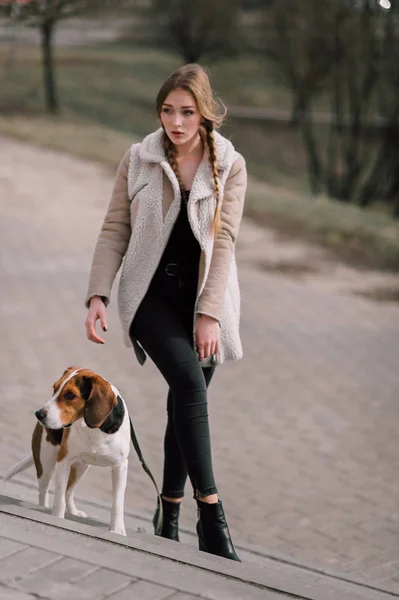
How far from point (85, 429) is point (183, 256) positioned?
0.74 metres

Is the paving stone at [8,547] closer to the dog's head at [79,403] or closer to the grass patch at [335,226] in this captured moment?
the dog's head at [79,403]

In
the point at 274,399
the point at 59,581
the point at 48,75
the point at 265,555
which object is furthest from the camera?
the point at 48,75

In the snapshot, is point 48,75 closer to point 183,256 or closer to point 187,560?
point 183,256

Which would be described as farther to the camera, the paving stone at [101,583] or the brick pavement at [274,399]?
the brick pavement at [274,399]

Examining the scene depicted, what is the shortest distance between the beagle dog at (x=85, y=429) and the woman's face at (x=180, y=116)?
91cm

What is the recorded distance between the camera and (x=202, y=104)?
14.0 feet

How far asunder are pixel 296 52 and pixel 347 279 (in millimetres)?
15542

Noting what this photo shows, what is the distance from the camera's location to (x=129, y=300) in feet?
14.1

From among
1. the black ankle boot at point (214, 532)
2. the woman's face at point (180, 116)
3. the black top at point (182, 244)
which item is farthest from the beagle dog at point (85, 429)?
the woman's face at point (180, 116)

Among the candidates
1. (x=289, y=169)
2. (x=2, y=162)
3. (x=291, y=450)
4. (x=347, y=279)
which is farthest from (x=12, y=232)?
(x=289, y=169)

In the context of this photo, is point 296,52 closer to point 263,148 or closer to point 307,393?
point 263,148

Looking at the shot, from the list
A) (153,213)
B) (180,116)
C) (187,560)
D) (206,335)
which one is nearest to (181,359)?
(206,335)

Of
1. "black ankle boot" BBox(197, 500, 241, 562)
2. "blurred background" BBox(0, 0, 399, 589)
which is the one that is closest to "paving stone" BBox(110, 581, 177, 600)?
"black ankle boot" BBox(197, 500, 241, 562)

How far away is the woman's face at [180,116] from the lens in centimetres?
425
